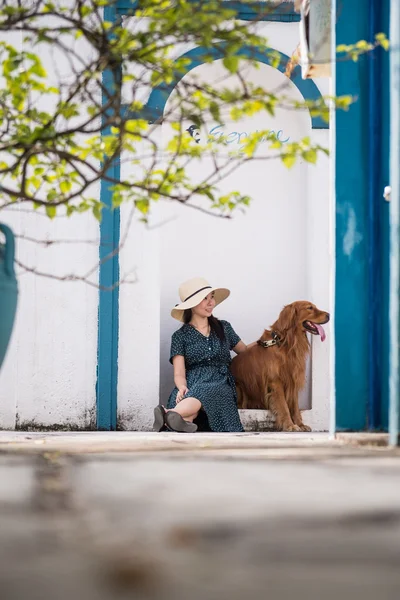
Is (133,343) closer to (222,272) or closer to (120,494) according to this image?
(222,272)

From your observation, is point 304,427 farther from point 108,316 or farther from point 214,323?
point 108,316

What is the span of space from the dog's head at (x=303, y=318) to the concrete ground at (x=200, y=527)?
13.4 ft

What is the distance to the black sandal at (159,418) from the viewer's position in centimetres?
626

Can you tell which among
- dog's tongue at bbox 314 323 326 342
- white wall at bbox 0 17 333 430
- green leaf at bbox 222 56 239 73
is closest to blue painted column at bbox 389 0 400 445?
green leaf at bbox 222 56 239 73

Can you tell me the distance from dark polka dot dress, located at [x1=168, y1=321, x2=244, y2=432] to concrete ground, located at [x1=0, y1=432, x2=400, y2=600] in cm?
367

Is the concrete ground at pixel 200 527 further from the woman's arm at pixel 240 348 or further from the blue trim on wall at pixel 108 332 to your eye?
the woman's arm at pixel 240 348

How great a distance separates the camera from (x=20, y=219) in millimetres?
6715

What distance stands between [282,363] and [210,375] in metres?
0.56

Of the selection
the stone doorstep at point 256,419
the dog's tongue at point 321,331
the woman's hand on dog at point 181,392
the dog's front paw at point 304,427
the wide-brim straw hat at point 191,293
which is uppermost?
the wide-brim straw hat at point 191,293

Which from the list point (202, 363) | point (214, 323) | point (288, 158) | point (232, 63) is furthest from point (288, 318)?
point (232, 63)

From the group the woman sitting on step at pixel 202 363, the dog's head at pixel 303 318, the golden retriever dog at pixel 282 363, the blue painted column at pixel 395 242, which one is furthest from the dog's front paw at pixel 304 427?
the blue painted column at pixel 395 242

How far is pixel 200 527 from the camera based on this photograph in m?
1.69

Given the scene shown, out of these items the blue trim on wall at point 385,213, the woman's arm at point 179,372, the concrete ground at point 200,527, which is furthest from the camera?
the woman's arm at point 179,372

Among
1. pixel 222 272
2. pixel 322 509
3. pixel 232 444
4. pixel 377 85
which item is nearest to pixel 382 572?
pixel 322 509
